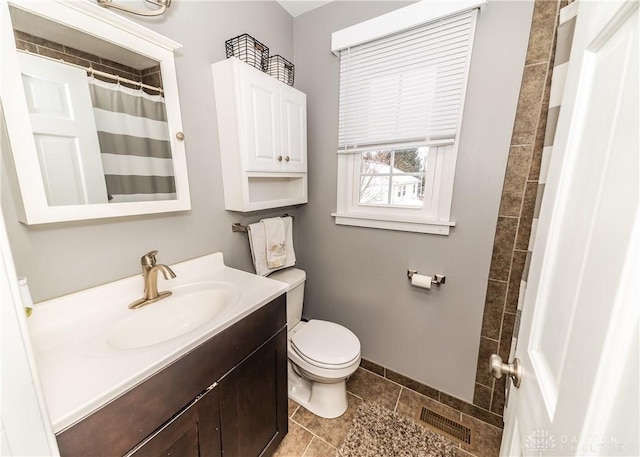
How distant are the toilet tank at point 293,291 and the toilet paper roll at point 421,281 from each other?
713mm

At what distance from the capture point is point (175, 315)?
3.51 feet

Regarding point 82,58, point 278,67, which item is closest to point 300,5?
point 278,67

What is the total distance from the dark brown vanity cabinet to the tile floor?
0.54 ft

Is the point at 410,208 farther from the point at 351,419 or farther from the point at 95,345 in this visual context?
the point at 95,345

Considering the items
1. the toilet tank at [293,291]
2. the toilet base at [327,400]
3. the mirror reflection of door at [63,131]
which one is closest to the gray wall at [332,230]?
the mirror reflection of door at [63,131]

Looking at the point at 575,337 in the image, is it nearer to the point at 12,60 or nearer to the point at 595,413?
the point at 595,413

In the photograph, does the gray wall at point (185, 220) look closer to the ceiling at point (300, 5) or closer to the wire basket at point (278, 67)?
the ceiling at point (300, 5)

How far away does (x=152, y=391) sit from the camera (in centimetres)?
67

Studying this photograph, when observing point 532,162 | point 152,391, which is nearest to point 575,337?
point 152,391

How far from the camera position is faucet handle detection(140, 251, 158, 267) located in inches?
40.2

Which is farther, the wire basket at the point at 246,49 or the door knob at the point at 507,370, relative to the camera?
the wire basket at the point at 246,49

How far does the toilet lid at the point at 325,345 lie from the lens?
1.36 meters

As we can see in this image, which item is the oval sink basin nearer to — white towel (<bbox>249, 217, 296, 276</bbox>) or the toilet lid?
white towel (<bbox>249, 217, 296, 276</bbox>)

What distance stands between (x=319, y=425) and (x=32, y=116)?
183 centimetres
